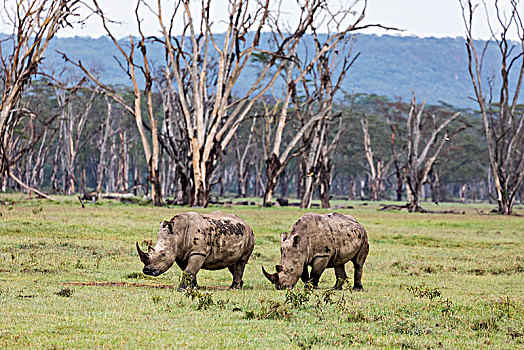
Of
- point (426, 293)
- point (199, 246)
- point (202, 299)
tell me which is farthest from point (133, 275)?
point (426, 293)

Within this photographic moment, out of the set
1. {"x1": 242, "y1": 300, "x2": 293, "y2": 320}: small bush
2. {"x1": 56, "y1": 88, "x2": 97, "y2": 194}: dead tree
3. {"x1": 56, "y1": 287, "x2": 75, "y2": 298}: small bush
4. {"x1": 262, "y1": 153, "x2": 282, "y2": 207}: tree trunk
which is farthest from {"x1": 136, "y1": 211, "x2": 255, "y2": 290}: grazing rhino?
{"x1": 56, "y1": 88, "x2": 97, "y2": 194}: dead tree

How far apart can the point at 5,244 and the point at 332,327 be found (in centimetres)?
1023

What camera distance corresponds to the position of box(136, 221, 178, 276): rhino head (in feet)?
37.6

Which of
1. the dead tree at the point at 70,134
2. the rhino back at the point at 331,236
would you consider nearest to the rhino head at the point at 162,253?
the rhino back at the point at 331,236

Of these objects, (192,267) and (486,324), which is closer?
(486,324)

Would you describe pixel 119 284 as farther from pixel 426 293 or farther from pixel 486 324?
pixel 486 324

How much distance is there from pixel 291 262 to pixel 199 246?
1.61 metres

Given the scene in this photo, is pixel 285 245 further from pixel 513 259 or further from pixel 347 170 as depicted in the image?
pixel 347 170

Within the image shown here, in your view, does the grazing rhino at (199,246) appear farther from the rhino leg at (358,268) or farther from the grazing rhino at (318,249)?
the rhino leg at (358,268)

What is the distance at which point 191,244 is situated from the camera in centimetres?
1184

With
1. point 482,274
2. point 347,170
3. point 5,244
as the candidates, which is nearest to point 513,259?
point 482,274

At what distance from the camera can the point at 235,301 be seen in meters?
10.8

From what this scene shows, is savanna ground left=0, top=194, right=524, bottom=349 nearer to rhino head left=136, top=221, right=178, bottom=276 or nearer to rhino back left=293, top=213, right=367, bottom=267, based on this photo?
rhino head left=136, top=221, right=178, bottom=276

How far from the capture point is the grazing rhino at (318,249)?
11711 millimetres
